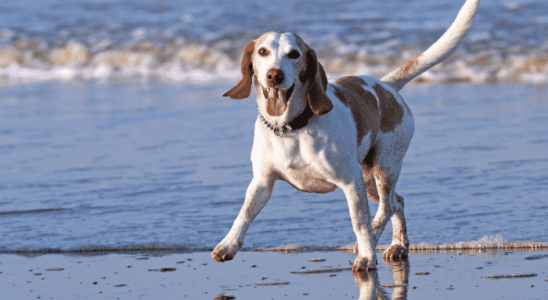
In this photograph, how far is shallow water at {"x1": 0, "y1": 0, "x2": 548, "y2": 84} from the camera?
14.3 m

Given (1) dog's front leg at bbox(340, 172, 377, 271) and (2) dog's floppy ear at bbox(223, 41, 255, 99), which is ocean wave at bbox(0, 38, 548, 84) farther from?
(2) dog's floppy ear at bbox(223, 41, 255, 99)

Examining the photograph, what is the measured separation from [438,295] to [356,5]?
17.8m

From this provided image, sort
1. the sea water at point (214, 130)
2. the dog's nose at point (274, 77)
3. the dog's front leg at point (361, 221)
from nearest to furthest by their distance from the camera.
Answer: the dog's nose at point (274, 77) < the dog's front leg at point (361, 221) < the sea water at point (214, 130)

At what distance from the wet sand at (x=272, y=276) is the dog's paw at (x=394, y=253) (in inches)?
2.5

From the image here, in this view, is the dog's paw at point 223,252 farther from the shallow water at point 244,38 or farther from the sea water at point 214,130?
the shallow water at point 244,38

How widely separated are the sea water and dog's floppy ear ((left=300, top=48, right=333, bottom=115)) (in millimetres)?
1317

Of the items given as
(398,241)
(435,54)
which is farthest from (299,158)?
(435,54)

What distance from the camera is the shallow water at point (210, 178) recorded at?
541 cm

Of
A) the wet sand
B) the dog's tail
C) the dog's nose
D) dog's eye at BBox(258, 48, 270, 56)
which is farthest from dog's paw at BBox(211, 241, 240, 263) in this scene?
the dog's tail

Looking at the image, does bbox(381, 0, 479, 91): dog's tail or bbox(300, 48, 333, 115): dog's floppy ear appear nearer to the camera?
bbox(300, 48, 333, 115): dog's floppy ear

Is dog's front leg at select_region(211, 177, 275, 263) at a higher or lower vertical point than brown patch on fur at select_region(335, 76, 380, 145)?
lower

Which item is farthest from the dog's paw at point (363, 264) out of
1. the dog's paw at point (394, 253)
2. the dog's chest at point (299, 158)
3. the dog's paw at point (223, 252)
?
the dog's paw at point (223, 252)

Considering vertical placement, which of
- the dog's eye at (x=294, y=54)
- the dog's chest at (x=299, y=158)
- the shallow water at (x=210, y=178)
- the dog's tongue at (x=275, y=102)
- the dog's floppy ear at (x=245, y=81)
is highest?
the dog's eye at (x=294, y=54)

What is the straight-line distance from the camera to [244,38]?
17266 mm
